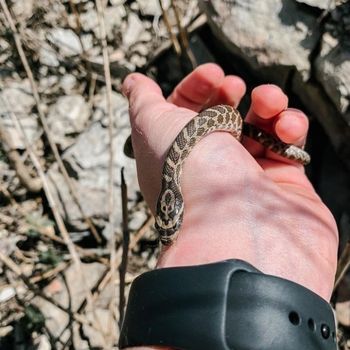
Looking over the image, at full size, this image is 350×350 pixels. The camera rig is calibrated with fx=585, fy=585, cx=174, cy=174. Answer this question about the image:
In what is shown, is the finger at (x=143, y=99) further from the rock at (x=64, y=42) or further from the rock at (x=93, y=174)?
the rock at (x=64, y=42)

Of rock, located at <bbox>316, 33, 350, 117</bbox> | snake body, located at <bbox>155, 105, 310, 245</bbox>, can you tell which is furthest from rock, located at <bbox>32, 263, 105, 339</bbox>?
rock, located at <bbox>316, 33, 350, 117</bbox>

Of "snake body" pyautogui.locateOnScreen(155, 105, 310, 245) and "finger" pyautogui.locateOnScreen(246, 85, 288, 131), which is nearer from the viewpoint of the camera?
"snake body" pyautogui.locateOnScreen(155, 105, 310, 245)

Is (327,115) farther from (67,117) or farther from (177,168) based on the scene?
(67,117)

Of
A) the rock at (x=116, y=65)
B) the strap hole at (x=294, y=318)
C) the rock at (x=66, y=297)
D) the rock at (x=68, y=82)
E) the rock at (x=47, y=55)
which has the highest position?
the strap hole at (x=294, y=318)

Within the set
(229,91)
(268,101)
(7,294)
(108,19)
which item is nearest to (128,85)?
(229,91)

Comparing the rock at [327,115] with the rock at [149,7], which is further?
the rock at [149,7]

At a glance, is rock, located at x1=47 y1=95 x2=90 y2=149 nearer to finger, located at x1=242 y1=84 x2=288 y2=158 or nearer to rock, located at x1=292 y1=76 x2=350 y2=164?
rock, located at x1=292 y1=76 x2=350 y2=164

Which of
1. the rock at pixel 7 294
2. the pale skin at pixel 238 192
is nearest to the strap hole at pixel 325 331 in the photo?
the pale skin at pixel 238 192
